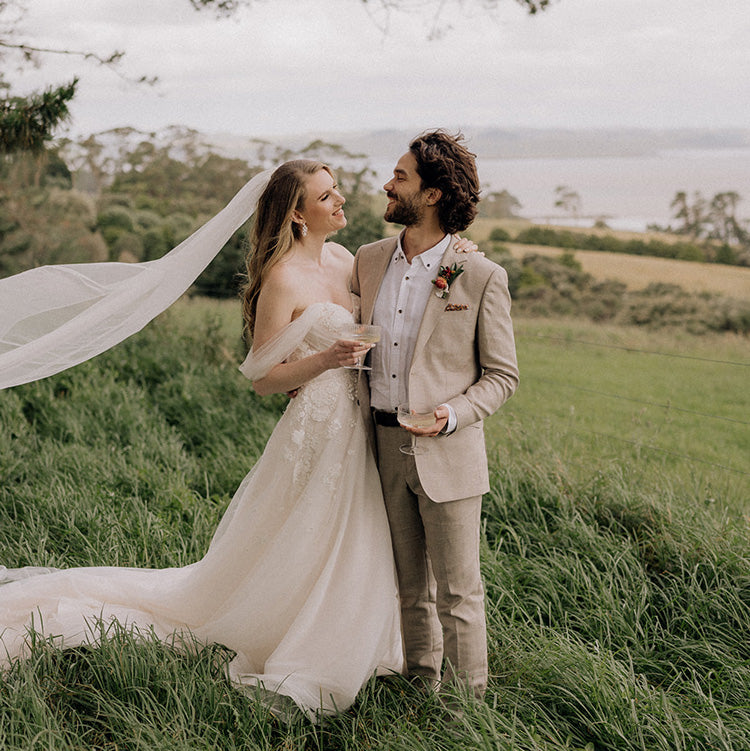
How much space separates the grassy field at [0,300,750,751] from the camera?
2926mm

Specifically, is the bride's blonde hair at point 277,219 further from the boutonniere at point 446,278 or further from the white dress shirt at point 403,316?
the boutonniere at point 446,278

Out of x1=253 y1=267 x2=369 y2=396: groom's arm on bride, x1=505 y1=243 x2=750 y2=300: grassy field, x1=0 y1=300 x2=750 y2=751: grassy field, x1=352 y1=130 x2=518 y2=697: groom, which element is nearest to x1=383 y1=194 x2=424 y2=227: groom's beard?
x1=352 y1=130 x2=518 y2=697: groom

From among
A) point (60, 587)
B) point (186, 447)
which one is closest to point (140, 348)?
point (186, 447)

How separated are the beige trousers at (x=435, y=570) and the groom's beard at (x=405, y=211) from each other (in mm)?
844

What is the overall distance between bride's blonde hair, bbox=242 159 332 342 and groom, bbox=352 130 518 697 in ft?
1.22

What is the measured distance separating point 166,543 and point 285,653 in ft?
5.21

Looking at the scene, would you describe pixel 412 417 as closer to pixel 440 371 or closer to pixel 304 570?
pixel 440 371

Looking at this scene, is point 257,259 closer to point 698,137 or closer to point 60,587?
point 60,587

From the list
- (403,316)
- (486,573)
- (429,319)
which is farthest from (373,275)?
(486,573)

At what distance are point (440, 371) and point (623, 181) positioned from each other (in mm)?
18561

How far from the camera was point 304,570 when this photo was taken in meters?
3.45

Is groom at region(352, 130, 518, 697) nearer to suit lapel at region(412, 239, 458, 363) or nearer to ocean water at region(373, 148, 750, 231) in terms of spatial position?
suit lapel at region(412, 239, 458, 363)

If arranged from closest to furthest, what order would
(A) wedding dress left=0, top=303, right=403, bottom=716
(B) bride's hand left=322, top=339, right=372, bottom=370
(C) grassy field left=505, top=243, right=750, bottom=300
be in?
(B) bride's hand left=322, top=339, right=372, bottom=370 < (A) wedding dress left=0, top=303, right=403, bottom=716 < (C) grassy field left=505, top=243, right=750, bottom=300

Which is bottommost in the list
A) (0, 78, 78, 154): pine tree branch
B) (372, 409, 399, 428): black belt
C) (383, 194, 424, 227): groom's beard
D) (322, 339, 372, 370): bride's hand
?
(372, 409, 399, 428): black belt
